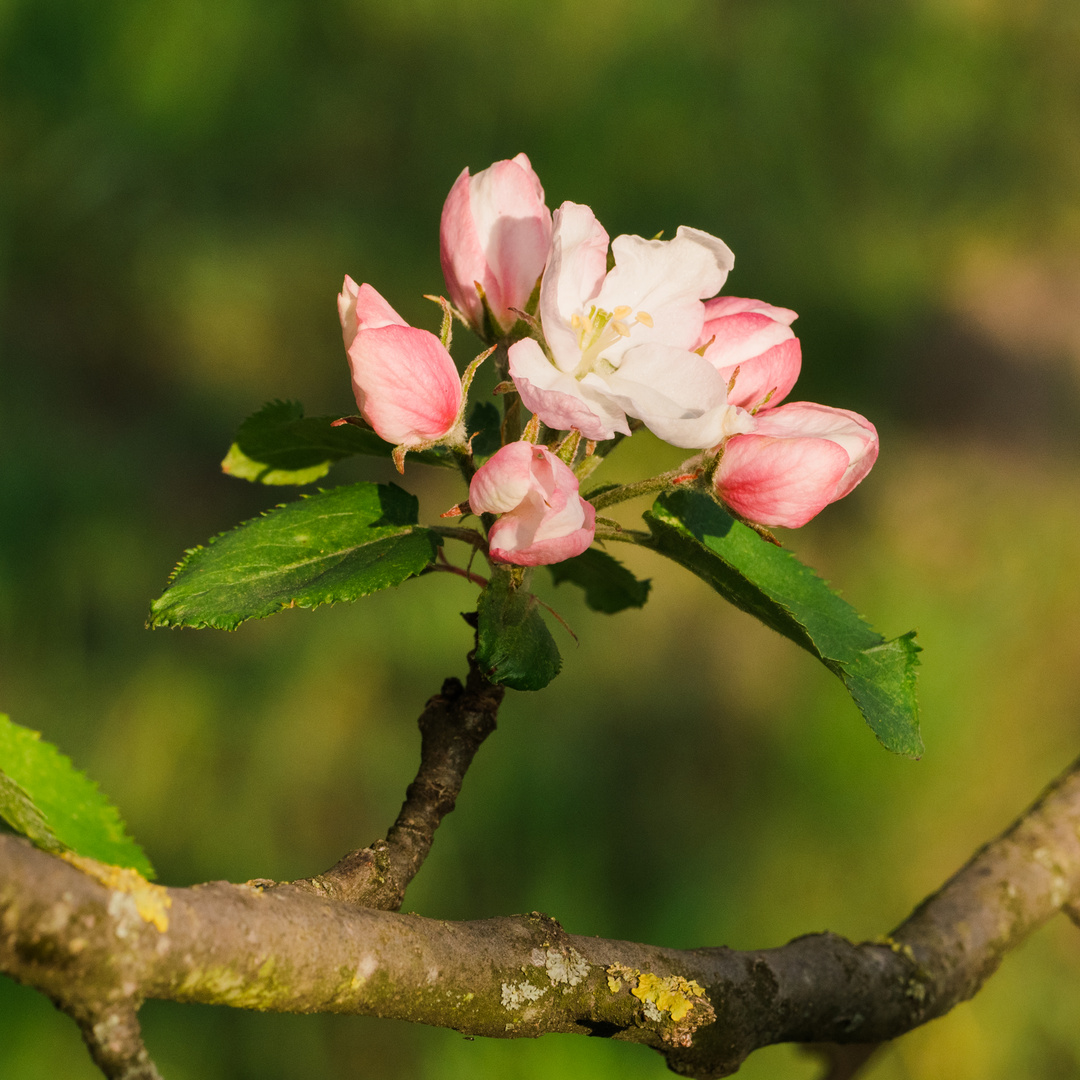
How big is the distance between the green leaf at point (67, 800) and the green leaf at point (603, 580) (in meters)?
0.35

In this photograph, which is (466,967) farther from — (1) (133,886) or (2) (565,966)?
(1) (133,886)

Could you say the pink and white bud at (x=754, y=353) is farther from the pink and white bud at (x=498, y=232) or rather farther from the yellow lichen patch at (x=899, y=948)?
the yellow lichen patch at (x=899, y=948)

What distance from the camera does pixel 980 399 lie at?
2285 millimetres

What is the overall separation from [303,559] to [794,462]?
0.91 feet

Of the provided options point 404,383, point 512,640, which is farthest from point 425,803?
point 404,383

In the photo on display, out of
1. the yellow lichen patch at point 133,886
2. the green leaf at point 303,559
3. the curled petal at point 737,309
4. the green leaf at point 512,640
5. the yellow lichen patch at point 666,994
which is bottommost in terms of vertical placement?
the yellow lichen patch at point 666,994

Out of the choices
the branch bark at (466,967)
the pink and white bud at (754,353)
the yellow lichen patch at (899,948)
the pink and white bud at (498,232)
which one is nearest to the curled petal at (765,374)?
the pink and white bud at (754,353)

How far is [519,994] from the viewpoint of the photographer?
0.54 m

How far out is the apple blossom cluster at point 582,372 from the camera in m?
0.58

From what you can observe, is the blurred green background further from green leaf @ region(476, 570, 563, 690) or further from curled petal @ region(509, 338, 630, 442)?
curled petal @ region(509, 338, 630, 442)

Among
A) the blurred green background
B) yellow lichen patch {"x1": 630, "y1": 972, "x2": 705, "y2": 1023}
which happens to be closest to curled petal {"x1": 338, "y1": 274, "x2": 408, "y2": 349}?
yellow lichen patch {"x1": 630, "y1": 972, "x2": 705, "y2": 1023}

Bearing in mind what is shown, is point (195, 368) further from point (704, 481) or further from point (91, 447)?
point (704, 481)

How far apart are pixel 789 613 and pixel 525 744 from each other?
3.74 feet

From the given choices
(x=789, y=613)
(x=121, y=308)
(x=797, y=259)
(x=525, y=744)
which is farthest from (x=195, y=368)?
(x=789, y=613)
